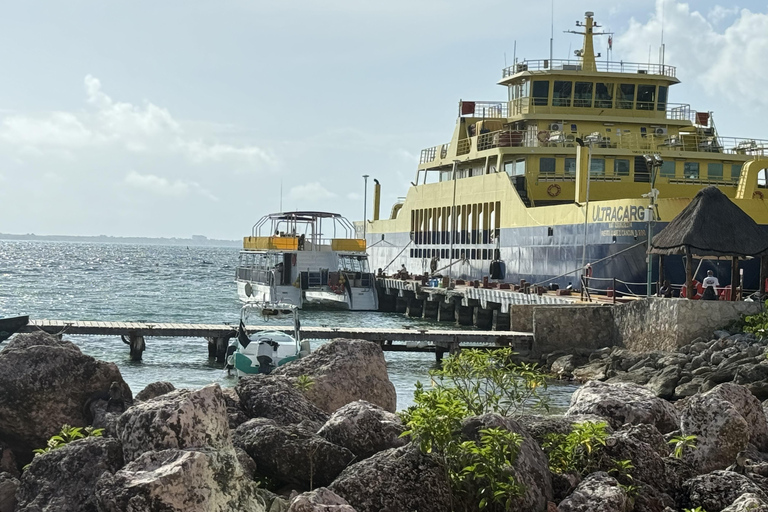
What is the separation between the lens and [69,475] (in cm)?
918

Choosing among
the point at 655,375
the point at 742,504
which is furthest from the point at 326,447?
the point at 655,375

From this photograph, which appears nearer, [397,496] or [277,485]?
[397,496]

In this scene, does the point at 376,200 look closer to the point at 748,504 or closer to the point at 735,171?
the point at 735,171

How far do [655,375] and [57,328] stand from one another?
13.4 metres

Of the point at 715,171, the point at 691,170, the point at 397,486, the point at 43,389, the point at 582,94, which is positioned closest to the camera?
the point at 397,486

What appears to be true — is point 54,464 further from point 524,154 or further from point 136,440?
point 524,154

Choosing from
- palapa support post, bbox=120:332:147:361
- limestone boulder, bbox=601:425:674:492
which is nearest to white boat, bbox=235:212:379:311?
palapa support post, bbox=120:332:147:361

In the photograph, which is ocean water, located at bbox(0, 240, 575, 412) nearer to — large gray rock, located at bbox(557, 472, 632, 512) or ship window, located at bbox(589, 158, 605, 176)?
ship window, located at bbox(589, 158, 605, 176)

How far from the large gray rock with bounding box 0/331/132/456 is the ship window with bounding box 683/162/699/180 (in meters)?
34.4

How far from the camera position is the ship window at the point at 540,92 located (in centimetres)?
4659

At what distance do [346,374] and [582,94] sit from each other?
1391 inches

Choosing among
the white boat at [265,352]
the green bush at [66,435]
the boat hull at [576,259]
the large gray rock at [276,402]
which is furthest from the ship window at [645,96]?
the green bush at [66,435]

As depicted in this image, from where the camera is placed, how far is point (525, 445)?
9.91 m

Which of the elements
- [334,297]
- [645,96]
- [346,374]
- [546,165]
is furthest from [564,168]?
[346,374]
